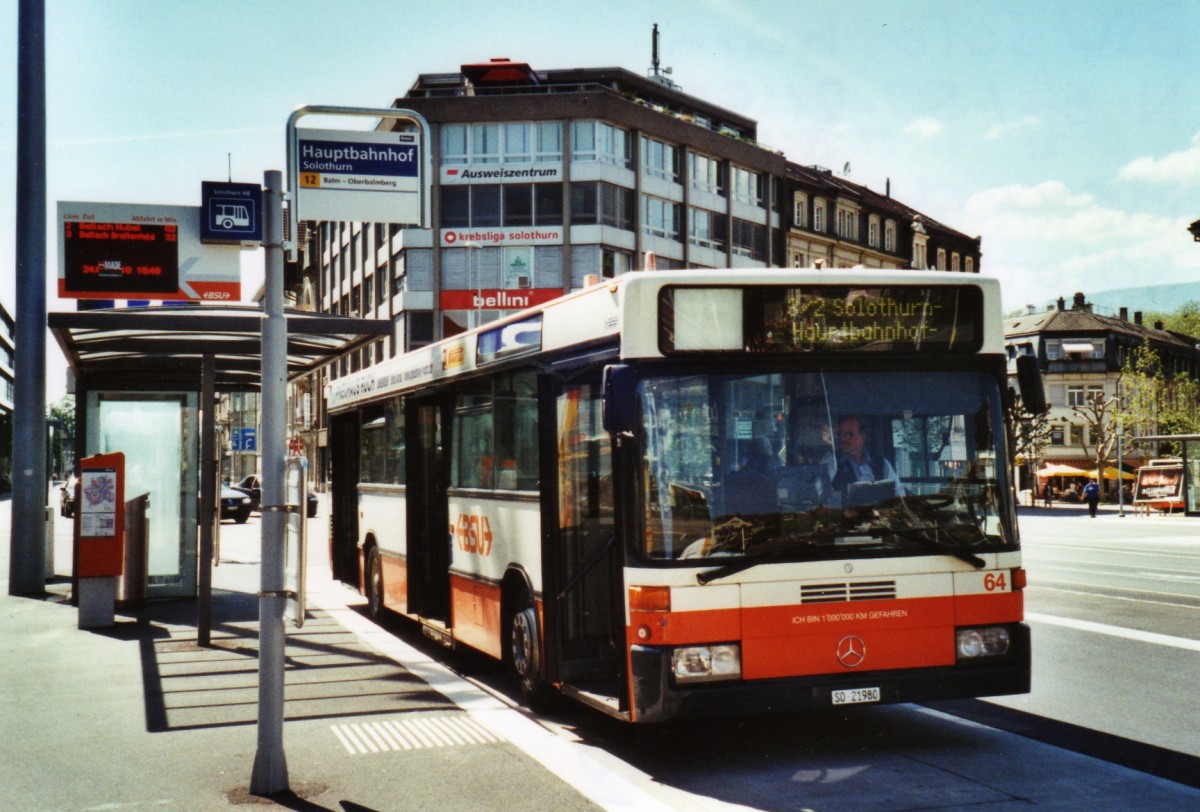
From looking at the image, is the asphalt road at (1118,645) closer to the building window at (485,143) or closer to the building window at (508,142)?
the building window at (508,142)

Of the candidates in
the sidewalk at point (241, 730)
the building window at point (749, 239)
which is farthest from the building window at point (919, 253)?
the sidewalk at point (241, 730)

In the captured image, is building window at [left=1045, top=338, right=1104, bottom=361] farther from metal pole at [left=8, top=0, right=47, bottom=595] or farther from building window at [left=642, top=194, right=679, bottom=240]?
metal pole at [left=8, top=0, right=47, bottom=595]

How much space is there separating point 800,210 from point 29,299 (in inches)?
2150

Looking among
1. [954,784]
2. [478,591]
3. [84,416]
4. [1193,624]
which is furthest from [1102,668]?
[84,416]

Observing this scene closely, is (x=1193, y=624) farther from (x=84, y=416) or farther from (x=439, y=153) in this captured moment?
(x=439, y=153)

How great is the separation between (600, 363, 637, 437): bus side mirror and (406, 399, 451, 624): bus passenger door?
4150 millimetres

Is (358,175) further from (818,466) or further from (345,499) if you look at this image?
(345,499)

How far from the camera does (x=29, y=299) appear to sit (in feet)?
53.0

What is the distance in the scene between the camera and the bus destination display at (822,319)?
677cm

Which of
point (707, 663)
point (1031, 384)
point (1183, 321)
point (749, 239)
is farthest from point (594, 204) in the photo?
point (1183, 321)

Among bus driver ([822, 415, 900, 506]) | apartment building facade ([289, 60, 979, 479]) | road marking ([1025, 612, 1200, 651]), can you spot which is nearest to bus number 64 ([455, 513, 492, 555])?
bus driver ([822, 415, 900, 506])

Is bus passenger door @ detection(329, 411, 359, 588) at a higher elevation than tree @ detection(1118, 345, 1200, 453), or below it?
below

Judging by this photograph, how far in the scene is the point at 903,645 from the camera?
6789 mm

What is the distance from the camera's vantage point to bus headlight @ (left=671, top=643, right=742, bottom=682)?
6469 mm
